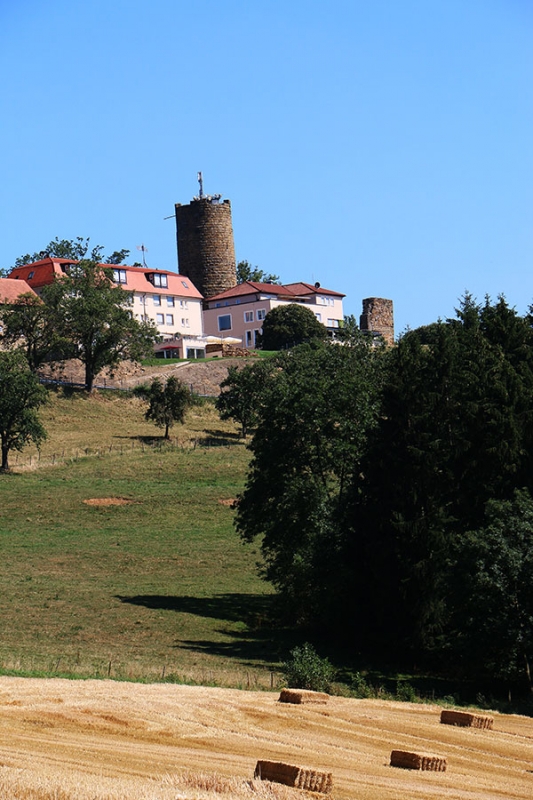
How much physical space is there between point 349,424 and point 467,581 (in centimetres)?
1087

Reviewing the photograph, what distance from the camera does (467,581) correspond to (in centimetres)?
3231

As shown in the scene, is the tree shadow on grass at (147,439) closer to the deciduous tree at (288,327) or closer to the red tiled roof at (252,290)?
the deciduous tree at (288,327)

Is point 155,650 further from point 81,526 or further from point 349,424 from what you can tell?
point 81,526

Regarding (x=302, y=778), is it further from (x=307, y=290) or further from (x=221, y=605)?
(x=307, y=290)

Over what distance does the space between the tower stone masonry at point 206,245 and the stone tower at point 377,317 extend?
16052mm

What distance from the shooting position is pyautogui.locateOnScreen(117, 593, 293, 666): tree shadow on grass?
113 ft

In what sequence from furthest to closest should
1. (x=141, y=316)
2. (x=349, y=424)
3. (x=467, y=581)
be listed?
(x=141, y=316) < (x=349, y=424) < (x=467, y=581)

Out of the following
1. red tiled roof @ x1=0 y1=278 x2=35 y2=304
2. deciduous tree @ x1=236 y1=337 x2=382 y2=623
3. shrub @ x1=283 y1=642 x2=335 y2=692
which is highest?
red tiled roof @ x1=0 y1=278 x2=35 y2=304

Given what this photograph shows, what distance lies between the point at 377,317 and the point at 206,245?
2116cm

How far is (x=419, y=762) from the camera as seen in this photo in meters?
16.9

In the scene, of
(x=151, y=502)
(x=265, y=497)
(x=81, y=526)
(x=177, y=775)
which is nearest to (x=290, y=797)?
A: (x=177, y=775)

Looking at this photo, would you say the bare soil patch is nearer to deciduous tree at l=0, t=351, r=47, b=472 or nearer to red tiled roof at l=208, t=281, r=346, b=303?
deciduous tree at l=0, t=351, r=47, b=472

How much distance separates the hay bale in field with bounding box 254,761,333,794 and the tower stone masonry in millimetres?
115714

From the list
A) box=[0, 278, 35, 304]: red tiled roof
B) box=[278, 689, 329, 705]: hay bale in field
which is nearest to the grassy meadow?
box=[278, 689, 329, 705]: hay bale in field
